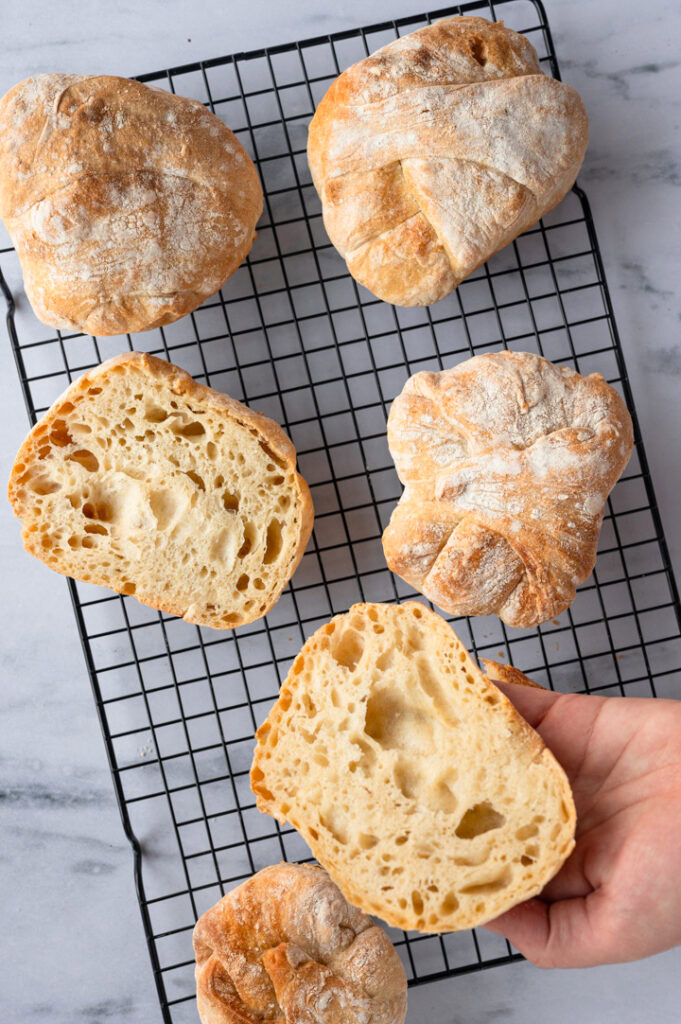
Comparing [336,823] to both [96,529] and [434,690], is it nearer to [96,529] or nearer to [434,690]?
[434,690]

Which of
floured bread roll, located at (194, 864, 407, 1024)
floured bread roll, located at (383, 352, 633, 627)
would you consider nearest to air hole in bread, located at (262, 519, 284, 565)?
floured bread roll, located at (383, 352, 633, 627)

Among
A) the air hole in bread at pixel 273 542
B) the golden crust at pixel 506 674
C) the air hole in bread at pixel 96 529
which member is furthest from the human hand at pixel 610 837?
the air hole in bread at pixel 96 529

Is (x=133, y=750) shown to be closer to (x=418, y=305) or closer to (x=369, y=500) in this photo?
(x=369, y=500)

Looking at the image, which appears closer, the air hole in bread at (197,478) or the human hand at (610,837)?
the human hand at (610,837)

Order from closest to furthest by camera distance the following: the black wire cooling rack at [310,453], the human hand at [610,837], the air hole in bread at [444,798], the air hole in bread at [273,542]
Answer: the human hand at [610,837] → the air hole in bread at [444,798] → the air hole in bread at [273,542] → the black wire cooling rack at [310,453]

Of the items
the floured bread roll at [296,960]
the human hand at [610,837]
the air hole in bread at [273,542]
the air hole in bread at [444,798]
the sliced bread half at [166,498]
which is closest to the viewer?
the human hand at [610,837]

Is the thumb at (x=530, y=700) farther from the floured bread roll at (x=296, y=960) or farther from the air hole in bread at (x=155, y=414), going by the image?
the air hole in bread at (x=155, y=414)
